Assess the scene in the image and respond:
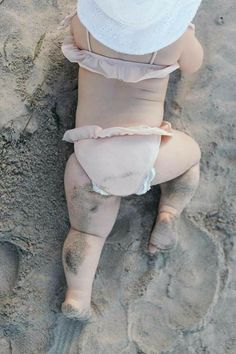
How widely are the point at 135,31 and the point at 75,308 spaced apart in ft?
2.93

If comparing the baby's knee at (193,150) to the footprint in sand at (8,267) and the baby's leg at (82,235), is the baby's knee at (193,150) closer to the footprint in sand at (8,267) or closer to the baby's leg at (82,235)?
the baby's leg at (82,235)

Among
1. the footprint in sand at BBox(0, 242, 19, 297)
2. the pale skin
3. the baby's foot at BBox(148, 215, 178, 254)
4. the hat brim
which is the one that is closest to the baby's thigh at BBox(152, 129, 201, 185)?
the pale skin

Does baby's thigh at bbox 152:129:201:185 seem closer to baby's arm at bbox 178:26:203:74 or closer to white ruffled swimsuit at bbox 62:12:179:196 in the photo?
white ruffled swimsuit at bbox 62:12:179:196

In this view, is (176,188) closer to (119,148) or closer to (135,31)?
(119,148)

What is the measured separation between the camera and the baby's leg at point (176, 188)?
1870mm

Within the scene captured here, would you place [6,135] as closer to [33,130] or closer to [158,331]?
[33,130]

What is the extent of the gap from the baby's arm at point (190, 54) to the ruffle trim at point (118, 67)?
114mm

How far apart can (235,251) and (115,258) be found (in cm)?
43

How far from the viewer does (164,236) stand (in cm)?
193

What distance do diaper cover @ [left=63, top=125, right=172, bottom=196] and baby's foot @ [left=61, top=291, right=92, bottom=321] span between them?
0.36m

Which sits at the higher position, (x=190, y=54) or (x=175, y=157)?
(x=190, y=54)

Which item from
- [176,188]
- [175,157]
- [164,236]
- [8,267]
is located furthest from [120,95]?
[8,267]

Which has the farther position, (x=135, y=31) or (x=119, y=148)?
(x=119, y=148)

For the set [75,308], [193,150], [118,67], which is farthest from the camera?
[193,150]
